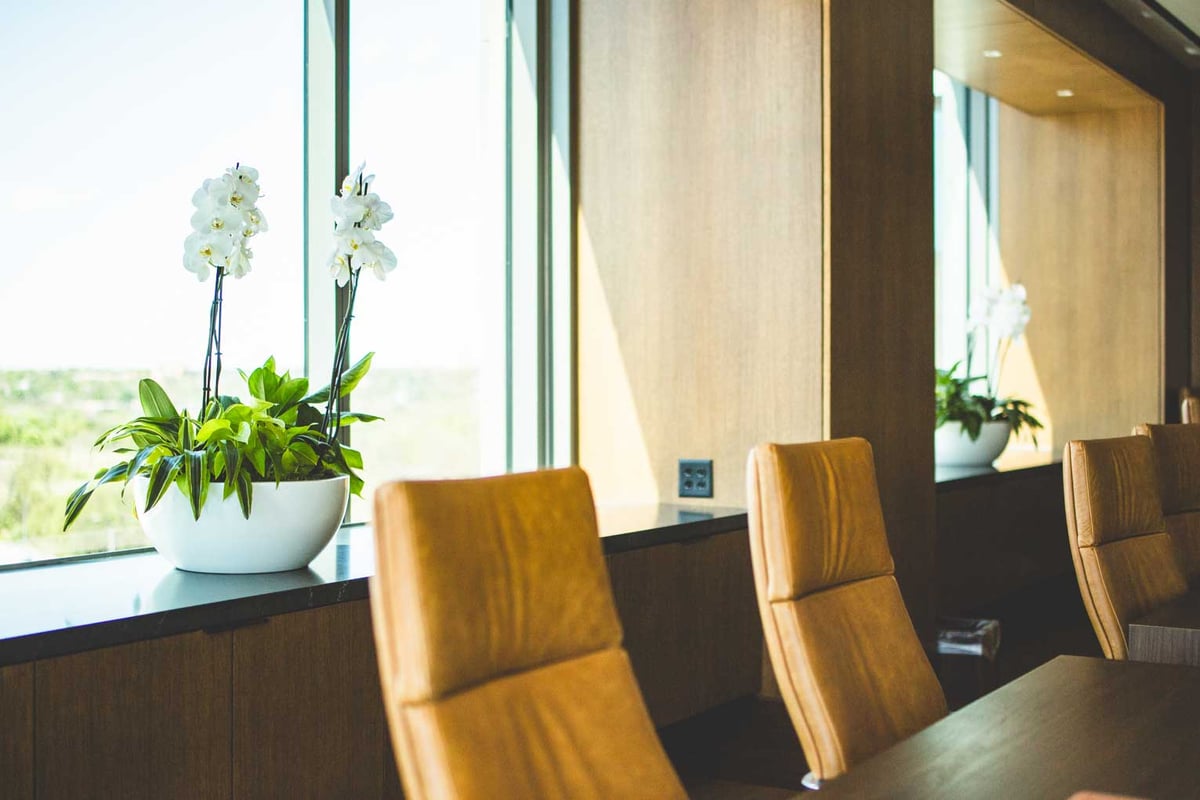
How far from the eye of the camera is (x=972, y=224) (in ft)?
21.6

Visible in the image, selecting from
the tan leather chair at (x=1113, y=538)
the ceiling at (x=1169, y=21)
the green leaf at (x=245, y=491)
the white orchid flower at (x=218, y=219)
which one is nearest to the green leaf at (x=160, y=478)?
the green leaf at (x=245, y=491)

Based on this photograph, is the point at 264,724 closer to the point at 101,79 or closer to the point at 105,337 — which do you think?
the point at 105,337

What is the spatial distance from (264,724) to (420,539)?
3.39 feet

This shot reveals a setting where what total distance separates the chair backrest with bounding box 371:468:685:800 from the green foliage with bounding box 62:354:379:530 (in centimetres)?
99

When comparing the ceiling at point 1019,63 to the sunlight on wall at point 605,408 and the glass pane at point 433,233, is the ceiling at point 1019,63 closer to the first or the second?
the sunlight on wall at point 605,408

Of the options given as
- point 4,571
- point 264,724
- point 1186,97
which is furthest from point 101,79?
point 1186,97

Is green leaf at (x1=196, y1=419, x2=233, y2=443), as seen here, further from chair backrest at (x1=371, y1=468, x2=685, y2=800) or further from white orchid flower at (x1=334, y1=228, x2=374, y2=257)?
chair backrest at (x1=371, y1=468, x2=685, y2=800)

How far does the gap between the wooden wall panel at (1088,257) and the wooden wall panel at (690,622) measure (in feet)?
12.3

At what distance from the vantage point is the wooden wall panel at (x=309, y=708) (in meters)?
2.07

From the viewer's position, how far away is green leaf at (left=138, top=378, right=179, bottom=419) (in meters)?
2.32

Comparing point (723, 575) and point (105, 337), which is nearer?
point (105, 337)

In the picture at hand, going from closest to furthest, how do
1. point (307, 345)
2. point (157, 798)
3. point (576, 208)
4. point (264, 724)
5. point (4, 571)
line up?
point (157, 798)
point (264, 724)
point (4, 571)
point (307, 345)
point (576, 208)

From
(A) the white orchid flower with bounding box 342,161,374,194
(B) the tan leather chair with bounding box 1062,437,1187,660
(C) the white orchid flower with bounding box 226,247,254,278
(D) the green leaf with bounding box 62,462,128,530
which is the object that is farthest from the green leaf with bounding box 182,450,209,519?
(B) the tan leather chair with bounding box 1062,437,1187,660

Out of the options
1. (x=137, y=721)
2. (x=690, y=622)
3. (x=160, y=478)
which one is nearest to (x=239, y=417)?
(x=160, y=478)
